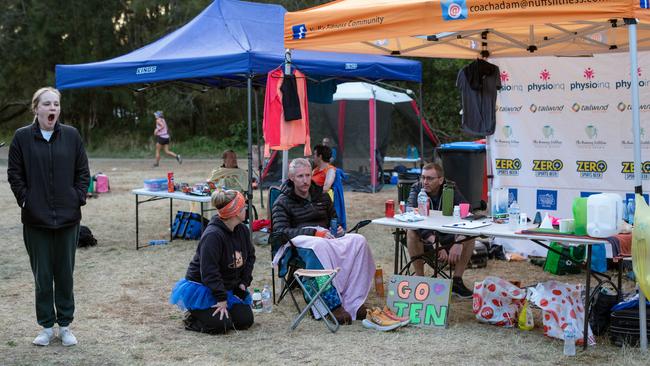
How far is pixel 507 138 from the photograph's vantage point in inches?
283

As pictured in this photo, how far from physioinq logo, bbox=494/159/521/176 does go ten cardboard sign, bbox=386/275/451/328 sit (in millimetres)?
2747

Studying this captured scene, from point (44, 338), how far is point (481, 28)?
3.19 metres

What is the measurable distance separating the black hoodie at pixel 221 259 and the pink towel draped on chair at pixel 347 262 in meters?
0.37

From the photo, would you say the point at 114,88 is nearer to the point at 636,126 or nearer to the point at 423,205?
the point at 423,205

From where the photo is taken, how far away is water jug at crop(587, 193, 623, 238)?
4091mm

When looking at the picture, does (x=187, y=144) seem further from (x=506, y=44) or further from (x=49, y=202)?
(x=49, y=202)

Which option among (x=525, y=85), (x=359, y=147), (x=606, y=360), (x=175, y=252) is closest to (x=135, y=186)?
(x=359, y=147)

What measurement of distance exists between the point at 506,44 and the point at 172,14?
18.5 m

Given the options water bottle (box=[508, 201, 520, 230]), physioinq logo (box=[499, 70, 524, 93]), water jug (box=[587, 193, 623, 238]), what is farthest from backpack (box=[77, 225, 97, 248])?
water jug (box=[587, 193, 623, 238])

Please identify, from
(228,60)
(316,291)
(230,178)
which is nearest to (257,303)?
(316,291)

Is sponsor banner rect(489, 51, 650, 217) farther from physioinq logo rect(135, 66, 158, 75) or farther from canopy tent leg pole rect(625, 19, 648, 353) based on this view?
physioinq logo rect(135, 66, 158, 75)

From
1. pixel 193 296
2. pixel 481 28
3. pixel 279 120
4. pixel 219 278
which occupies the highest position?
pixel 481 28

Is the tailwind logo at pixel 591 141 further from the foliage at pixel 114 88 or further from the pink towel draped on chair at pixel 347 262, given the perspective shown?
the foliage at pixel 114 88

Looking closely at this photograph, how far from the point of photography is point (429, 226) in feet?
15.5
